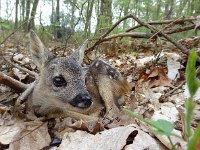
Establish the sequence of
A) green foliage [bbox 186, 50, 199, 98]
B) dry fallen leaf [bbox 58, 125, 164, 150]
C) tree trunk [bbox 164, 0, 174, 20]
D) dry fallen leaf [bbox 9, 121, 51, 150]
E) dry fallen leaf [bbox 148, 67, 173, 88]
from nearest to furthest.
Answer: green foliage [bbox 186, 50, 199, 98] < dry fallen leaf [bbox 58, 125, 164, 150] < dry fallen leaf [bbox 9, 121, 51, 150] < dry fallen leaf [bbox 148, 67, 173, 88] < tree trunk [bbox 164, 0, 174, 20]

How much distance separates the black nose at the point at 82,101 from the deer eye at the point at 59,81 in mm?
327

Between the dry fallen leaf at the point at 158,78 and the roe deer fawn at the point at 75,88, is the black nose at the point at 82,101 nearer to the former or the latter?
the roe deer fawn at the point at 75,88

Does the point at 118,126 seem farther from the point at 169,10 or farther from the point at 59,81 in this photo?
the point at 169,10

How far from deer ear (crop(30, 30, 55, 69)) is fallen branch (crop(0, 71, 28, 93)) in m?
0.57

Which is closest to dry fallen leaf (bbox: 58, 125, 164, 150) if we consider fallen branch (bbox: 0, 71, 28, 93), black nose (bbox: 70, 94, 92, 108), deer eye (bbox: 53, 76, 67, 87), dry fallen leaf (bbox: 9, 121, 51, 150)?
dry fallen leaf (bbox: 9, 121, 51, 150)

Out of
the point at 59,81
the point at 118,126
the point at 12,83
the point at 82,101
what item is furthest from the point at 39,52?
the point at 118,126

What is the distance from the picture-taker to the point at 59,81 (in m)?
4.05

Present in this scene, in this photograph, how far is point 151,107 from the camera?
10.6 ft

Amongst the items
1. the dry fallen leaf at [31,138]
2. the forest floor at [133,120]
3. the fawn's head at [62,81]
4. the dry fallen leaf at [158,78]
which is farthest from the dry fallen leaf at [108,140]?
the dry fallen leaf at [158,78]

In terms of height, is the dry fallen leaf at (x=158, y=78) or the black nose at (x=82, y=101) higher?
the dry fallen leaf at (x=158, y=78)

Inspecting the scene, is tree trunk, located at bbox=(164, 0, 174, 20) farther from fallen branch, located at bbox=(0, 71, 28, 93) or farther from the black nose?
fallen branch, located at bbox=(0, 71, 28, 93)

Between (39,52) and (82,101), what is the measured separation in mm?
1219

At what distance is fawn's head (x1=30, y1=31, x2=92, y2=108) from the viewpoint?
12.5 ft

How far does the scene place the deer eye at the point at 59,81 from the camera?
13.2 ft
